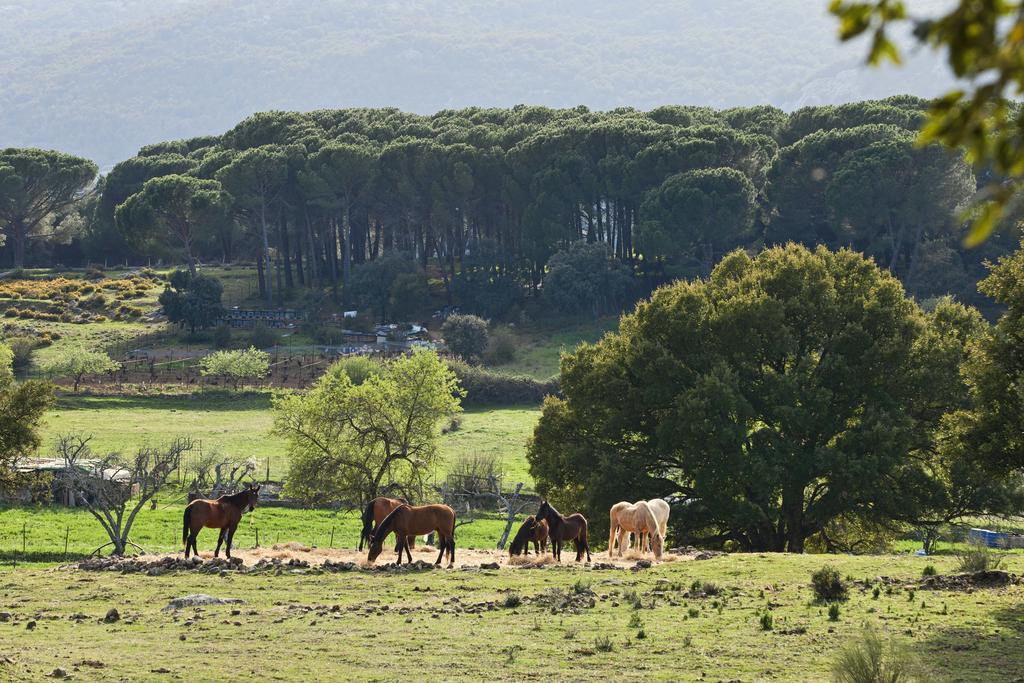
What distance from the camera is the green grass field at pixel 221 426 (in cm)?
6106

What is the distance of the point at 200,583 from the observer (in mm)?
28109

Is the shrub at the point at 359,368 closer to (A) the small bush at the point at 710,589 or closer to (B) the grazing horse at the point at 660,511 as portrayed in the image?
(B) the grazing horse at the point at 660,511

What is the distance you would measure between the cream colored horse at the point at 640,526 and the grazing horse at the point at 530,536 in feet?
5.91

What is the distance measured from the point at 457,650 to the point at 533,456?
20.5 meters

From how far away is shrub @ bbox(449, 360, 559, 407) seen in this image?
265 ft

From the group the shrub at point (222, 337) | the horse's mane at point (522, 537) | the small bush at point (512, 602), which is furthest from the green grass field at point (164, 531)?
the shrub at point (222, 337)

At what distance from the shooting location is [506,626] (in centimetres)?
2248

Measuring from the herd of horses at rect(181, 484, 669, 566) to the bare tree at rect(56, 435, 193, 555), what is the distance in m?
4.37

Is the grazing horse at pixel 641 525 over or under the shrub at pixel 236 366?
under

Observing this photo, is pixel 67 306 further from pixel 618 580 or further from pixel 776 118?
pixel 618 580

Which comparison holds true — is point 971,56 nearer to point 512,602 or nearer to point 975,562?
point 512,602

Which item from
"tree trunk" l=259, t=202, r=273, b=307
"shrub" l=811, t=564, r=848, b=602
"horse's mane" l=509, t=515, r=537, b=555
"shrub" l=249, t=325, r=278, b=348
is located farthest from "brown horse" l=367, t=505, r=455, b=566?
"tree trunk" l=259, t=202, r=273, b=307

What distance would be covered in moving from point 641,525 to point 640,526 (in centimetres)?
4

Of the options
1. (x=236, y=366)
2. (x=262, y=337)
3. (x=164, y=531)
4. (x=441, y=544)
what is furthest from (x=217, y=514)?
(x=262, y=337)
